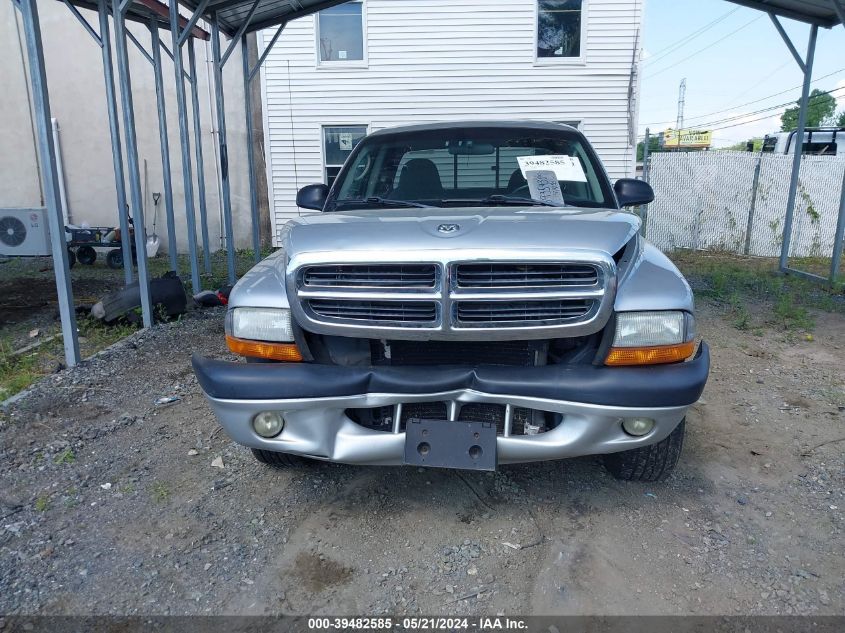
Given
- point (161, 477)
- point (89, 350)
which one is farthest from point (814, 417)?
point (89, 350)

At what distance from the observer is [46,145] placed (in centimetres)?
473

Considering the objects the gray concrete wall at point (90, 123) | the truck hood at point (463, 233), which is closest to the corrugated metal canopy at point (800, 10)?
the truck hood at point (463, 233)

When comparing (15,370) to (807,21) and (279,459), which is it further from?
(807,21)

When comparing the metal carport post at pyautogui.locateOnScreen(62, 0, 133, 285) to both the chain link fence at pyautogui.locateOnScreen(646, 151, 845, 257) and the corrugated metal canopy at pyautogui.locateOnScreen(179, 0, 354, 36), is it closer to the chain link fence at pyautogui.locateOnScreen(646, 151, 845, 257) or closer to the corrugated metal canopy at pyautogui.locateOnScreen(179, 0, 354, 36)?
the corrugated metal canopy at pyautogui.locateOnScreen(179, 0, 354, 36)

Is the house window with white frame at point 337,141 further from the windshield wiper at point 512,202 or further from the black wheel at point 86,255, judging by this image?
the windshield wiper at point 512,202

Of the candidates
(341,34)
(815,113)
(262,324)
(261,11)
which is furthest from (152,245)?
(815,113)

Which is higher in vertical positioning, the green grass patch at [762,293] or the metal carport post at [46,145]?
the metal carport post at [46,145]

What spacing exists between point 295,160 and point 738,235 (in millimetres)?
9596

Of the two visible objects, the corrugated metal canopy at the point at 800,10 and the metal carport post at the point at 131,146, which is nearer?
the metal carport post at the point at 131,146

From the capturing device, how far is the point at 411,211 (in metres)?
3.12

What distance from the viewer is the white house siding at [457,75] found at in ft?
41.8

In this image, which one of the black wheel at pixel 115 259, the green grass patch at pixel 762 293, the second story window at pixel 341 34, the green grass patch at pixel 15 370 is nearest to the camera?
the green grass patch at pixel 15 370

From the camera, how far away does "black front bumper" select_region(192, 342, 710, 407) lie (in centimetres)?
246

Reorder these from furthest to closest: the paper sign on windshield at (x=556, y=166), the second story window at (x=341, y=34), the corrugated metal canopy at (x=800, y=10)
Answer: the second story window at (x=341, y=34)
the corrugated metal canopy at (x=800, y=10)
the paper sign on windshield at (x=556, y=166)
